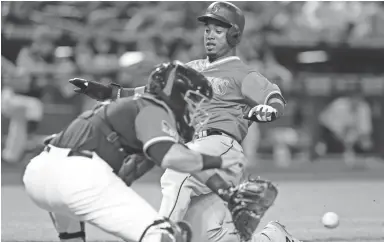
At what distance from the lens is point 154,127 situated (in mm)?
4172

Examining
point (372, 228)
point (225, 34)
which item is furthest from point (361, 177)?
point (225, 34)

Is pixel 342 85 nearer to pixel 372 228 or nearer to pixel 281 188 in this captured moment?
pixel 281 188

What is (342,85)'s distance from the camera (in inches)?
624

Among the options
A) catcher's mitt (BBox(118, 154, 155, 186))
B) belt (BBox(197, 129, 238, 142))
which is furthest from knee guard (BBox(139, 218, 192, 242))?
belt (BBox(197, 129, 238, 142))

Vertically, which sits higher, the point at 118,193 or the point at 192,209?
the point at 118,193

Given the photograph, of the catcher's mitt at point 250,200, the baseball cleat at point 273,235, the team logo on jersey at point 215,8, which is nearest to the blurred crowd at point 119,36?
the team logo on jersey at point 215,8

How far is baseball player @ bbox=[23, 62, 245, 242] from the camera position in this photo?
4.14 meters

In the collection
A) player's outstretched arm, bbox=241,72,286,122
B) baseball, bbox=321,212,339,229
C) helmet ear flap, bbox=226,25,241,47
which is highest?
helmet ear flap, bbox=226,25,241,47

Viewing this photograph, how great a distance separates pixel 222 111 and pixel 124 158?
1573 mm

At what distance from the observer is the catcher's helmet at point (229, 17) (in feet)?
19.3

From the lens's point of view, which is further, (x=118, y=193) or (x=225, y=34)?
(x=225, y=34)

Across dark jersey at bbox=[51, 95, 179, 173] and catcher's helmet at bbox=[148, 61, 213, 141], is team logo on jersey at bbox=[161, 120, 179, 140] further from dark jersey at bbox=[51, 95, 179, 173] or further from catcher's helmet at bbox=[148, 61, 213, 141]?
catcher's helmet at bbox=[148, 61, 213, 141]

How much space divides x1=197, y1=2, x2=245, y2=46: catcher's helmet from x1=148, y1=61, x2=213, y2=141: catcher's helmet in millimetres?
1472

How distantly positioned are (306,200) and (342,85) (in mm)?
6057
